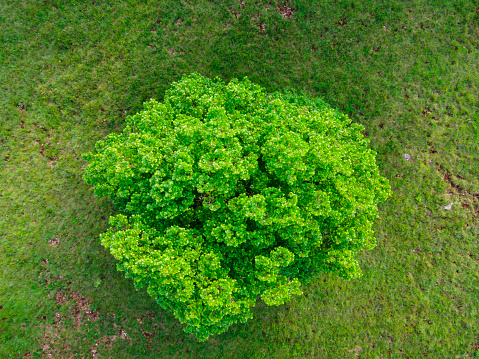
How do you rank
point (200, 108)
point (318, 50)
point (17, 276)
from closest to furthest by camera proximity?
point (200, 108), point (17, 276), point (318, 50)

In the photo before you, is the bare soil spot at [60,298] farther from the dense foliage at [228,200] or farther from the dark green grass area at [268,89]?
the dense foliage at [228,200]

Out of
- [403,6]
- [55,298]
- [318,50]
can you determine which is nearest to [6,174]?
[55,298]

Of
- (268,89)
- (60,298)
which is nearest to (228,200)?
(268,89)

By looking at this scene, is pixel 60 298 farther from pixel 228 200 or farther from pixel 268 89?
pixel 268 89

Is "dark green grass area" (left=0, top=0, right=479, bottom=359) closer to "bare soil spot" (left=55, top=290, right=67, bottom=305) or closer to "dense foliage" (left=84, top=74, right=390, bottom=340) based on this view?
"bare soil spot" (left=55, top=290, right=67, bottom=305)

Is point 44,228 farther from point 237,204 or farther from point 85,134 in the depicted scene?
point 237,204
